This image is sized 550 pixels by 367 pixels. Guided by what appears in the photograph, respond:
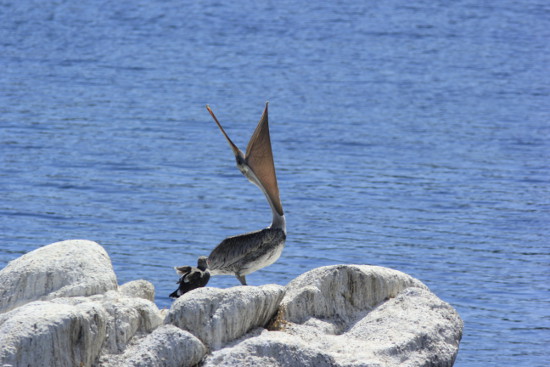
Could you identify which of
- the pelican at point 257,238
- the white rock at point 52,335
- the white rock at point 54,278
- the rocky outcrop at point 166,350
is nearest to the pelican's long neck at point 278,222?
the pelican at point 257,238

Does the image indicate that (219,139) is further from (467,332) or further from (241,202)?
(467,332)

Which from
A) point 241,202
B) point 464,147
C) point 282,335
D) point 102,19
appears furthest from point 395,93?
point 282,335

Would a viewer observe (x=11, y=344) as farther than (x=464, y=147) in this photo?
No

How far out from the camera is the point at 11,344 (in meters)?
6.12

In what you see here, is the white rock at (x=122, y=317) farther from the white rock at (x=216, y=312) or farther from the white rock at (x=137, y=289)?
the white rock at (x=137, y=289)

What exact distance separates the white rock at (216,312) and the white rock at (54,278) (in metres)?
0.84

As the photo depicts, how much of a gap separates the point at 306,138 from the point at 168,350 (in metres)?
12.0

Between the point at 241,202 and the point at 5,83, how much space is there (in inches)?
348

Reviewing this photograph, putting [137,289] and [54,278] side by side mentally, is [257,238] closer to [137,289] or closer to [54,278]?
[137,289]

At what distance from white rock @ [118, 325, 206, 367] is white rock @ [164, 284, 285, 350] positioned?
0.51 ft

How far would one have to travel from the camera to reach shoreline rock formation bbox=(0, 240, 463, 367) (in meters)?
6.38

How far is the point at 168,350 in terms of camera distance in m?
6.46

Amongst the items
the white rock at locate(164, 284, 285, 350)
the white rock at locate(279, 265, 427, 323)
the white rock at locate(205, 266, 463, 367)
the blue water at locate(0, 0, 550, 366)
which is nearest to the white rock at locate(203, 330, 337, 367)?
the white rock at locate(205, 266, 463, 367)

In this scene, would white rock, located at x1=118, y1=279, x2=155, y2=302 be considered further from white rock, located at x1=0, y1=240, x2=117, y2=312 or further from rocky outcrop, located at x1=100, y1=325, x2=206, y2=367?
rocky outcrop, located at x1=100, y1=325, x2=206, y2=367
